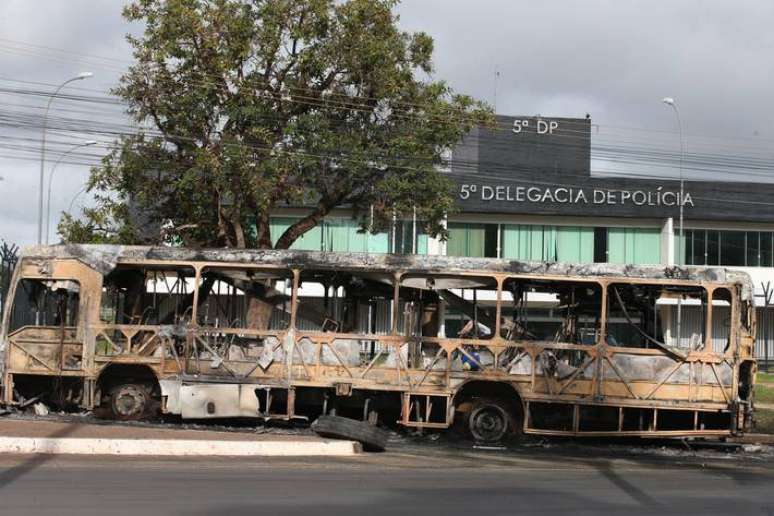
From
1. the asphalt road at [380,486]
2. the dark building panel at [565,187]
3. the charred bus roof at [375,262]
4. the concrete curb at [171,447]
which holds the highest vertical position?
the dark building panel at [565,187]

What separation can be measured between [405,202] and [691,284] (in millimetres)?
9253

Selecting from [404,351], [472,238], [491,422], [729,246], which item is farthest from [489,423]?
[729,246]

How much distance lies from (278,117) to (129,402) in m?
8.64

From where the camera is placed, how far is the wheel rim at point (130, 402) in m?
16.2

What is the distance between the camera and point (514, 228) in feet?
155

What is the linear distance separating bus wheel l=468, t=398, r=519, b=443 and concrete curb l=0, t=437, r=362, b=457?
3097 mm

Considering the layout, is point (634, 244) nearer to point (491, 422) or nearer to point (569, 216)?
point (569, 216)

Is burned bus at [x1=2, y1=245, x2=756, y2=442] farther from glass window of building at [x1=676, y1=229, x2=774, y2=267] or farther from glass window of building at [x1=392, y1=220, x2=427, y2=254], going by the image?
glass window of building at [x1=676, y1=229, x2=774, y2=267]

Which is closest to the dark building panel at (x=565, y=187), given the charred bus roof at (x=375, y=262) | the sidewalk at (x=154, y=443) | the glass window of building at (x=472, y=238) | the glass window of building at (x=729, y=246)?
the glass window of building at (x=729, y=246)

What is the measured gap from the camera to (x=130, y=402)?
16.2 m

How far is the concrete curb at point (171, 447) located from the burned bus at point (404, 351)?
241cm

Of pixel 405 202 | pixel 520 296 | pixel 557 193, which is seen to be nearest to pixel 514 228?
pixel 557 193

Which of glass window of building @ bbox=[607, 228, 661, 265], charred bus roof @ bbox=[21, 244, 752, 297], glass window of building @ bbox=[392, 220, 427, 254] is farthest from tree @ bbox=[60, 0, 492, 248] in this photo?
glass window of building @ bbox=[607, 228, 661, 265]

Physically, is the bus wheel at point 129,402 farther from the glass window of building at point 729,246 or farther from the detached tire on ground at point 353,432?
the glass window of building at point 729,246
